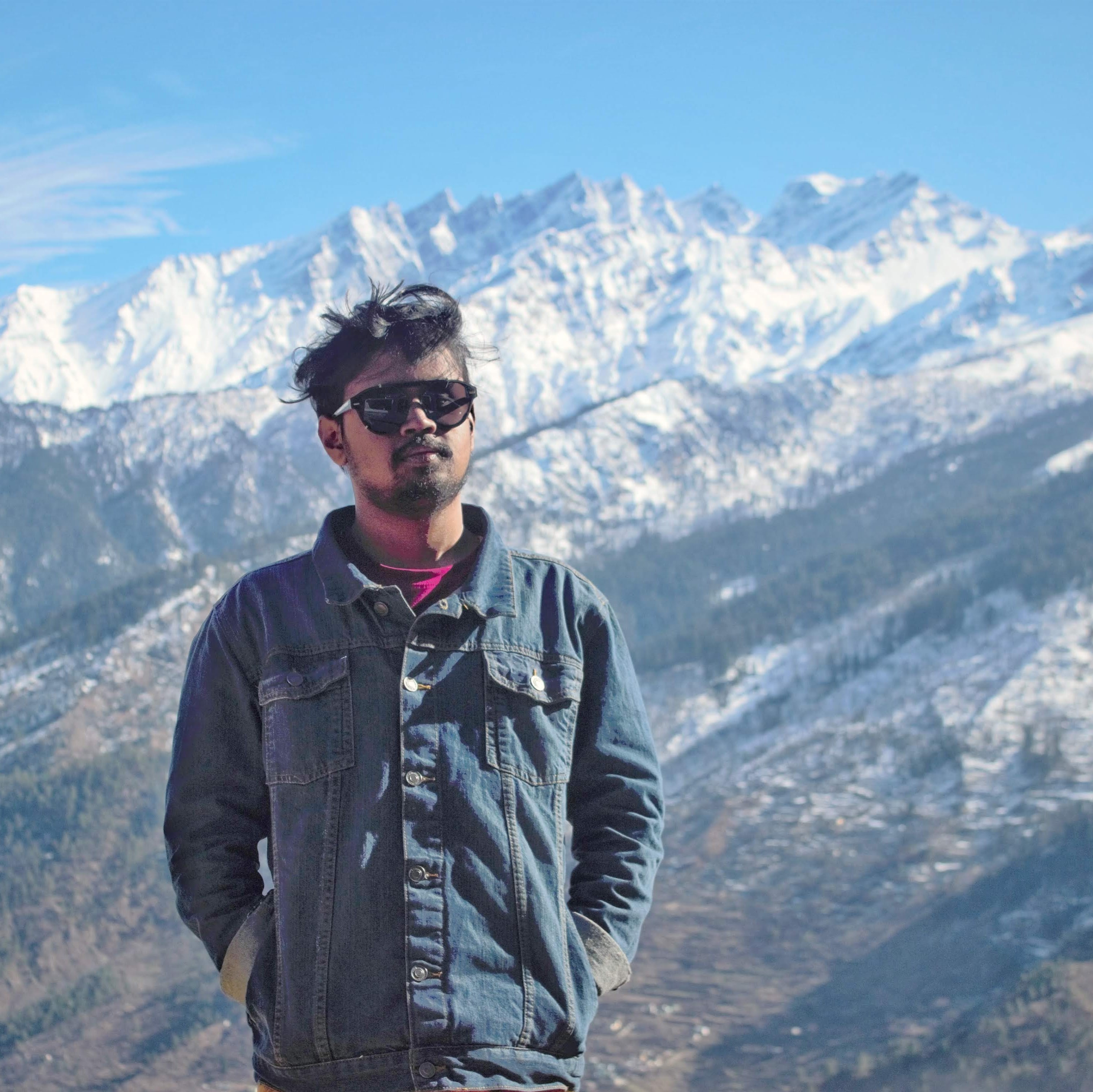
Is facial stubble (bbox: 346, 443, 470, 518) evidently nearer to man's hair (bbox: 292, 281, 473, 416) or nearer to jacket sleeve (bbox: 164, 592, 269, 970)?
man's hair (bbox: 292, 281, 473, 416)

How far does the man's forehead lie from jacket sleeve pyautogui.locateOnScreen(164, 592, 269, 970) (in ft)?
5.62

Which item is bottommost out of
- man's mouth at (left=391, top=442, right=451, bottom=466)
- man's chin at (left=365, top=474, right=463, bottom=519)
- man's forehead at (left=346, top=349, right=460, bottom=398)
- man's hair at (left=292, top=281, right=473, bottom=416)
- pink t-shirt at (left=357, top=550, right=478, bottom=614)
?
pink t-shirt at (left=357, top=550, right=478, bottom=614)

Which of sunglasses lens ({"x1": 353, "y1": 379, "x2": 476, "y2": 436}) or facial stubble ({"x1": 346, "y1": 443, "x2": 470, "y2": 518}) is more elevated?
sunglasses lens ({"x1": 353, "y1": 379, "x2": 476, "y2": 436})

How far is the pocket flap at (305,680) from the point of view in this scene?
838 cm

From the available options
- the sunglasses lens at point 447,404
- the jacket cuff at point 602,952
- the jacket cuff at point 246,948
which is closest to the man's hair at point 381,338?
the sunglasses lens at point 447,404

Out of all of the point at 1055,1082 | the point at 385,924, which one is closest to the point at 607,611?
the point at 385,924

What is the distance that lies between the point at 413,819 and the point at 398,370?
9.62ft

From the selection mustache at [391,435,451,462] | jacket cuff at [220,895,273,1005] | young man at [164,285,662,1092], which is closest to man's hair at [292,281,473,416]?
young man at [164,285,662,1092]

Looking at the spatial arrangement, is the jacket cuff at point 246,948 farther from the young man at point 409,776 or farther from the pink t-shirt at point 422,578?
the pink t-shirt at point 422,578

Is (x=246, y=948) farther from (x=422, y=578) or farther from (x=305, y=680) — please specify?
(x=422, y=578)

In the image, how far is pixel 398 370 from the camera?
29.7 feet

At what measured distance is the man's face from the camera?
8883 mm

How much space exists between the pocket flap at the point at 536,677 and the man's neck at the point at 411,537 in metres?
0.92

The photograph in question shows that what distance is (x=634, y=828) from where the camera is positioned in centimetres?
900
